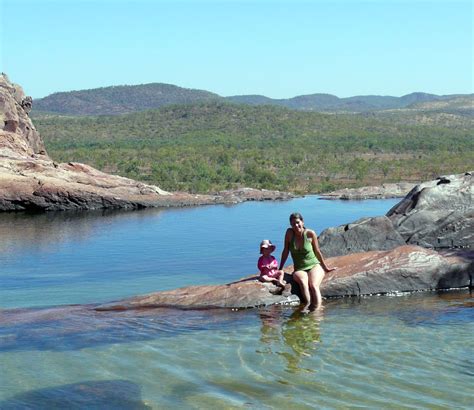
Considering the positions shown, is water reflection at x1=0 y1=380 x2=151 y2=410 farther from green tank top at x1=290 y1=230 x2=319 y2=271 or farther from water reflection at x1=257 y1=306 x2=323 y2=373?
green tank top at x1=290 y1=230 x2=319 y2=271

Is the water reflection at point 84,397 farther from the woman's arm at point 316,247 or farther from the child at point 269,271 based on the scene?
the woman's arm at point 316,247

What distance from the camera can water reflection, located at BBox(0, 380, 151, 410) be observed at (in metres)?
8.71

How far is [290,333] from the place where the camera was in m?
11.8

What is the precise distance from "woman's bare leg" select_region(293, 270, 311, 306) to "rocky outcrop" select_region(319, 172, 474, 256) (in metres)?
4.59

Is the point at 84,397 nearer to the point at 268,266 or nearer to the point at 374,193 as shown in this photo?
the point at 268,266

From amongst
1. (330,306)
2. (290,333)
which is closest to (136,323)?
(290,333)

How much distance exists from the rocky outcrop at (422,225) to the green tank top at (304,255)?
4469 mm

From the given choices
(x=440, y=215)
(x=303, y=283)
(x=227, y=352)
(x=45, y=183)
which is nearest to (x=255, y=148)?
(x=45, y=183)

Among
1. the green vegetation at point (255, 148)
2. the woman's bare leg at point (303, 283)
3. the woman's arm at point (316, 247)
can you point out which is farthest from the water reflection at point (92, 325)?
the green vegetation at point (255, 148)

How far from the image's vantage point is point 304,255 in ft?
44.5

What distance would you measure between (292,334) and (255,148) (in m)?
66.7

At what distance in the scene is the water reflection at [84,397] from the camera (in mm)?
8711

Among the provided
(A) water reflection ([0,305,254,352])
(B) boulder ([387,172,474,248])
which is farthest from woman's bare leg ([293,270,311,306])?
(B) boulder ([387,172,474,248])

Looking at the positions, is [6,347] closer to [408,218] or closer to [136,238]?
[408,218]
